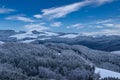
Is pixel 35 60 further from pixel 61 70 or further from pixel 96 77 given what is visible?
pixel 96 77

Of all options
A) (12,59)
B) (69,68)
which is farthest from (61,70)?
(12,59)

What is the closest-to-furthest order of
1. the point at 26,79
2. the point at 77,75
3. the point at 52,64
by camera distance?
the point at 26,79 < the point at 77,75 < the point at 52,64

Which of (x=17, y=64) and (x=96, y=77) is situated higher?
(x=17, y=64)

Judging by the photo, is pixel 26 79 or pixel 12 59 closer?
pixel 26 79

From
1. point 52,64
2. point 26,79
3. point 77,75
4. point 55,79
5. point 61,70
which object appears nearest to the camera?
point 26,79

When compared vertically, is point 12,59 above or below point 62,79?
above

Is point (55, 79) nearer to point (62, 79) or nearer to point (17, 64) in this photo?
point (62, 79)

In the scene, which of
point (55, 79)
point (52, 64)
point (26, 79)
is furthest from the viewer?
point (52, 64)

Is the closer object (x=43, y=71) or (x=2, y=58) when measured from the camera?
(x=43, y=71)

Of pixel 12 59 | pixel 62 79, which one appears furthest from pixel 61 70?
pixel 12 59
